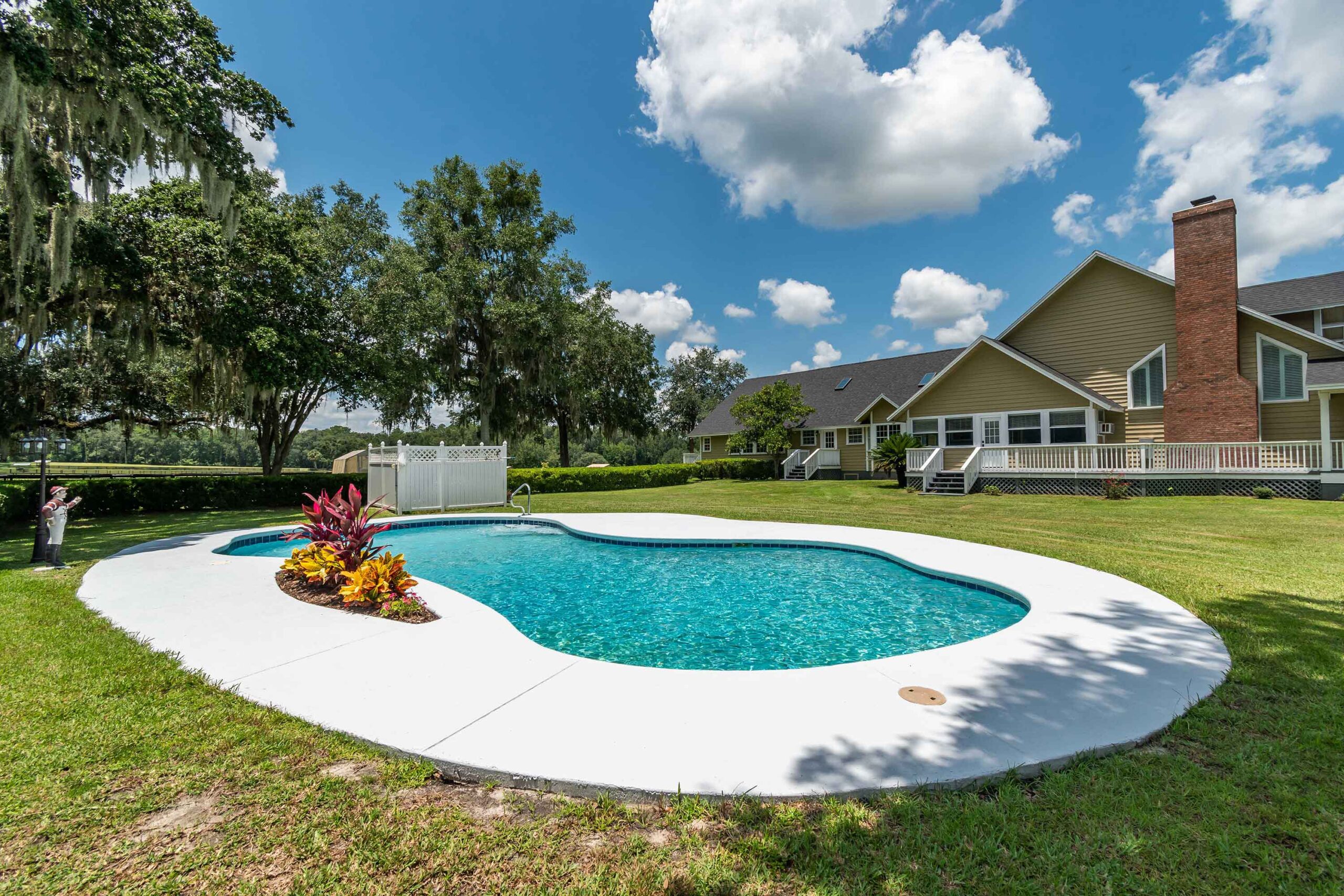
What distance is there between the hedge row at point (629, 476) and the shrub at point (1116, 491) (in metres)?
14.3

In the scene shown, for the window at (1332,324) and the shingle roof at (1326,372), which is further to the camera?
the window at (1332,324)

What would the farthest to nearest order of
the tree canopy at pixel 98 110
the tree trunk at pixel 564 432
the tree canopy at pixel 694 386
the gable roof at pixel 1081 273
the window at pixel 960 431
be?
the tree canopy at pixel 694 386
the tree trunk at pixel 564 432
the window at pixel 960 431
the gable roof at pixel 1081 273
the tree canopy at pixel 98 110

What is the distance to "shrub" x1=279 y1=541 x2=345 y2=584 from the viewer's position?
18.0ft

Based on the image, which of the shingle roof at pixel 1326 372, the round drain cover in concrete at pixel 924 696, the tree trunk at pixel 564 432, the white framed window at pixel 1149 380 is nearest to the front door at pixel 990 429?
the white framed window at pixel 1149 380

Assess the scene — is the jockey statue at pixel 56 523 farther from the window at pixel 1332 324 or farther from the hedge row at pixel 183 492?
the window at pixel 1332 324

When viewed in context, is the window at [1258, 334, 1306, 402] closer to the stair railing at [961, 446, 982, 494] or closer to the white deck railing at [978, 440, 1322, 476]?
the white deck railing at [978, 440, 1322, 476]

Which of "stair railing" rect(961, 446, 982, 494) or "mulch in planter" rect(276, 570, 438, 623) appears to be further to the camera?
"stair railing" rect(961, 446, 982, 494)

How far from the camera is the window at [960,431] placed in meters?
17.9

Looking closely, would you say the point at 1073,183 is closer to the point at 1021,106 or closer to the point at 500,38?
the point at 1021,106

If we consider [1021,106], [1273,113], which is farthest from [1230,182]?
[1021,106]

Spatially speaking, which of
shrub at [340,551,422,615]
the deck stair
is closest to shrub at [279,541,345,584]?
shrub at [340,551,422,615]

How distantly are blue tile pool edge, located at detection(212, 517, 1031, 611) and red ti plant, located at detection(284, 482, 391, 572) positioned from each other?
4.06 metres

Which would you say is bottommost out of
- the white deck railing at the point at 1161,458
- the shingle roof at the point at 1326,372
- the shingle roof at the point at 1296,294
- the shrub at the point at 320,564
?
the shrub at the point at 320,564

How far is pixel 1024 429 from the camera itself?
16.8 m
